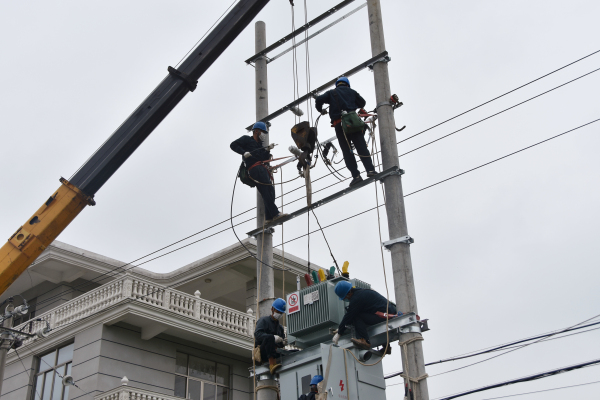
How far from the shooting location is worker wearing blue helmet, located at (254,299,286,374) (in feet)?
Result: 37.8

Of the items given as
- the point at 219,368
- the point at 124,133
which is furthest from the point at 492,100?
the point at 219,368

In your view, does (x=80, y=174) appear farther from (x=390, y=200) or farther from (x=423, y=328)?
(x=423, y=328)

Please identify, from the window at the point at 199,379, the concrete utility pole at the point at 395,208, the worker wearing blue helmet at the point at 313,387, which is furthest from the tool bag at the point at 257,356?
the window at the point at 199,379

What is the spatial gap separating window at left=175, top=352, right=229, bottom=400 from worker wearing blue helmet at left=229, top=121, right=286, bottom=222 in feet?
44.4

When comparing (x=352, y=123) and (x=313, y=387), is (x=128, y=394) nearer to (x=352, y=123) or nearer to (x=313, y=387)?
(x=313, y=387)

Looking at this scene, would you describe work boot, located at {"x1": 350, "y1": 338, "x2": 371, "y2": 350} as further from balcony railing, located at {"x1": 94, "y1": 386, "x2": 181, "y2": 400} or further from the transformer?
balcony railing, located at {"x1": 94, "y1": 386, "x2": 181, "y2": 400}

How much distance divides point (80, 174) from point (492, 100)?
9.26 m

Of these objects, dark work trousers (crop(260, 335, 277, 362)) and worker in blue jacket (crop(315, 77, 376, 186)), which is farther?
worker in blue jacket (crop(315, 77, 376, 186))

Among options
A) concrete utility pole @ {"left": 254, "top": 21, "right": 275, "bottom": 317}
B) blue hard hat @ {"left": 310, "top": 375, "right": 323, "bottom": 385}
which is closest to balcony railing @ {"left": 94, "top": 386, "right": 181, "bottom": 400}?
concrete utility pole @ {"left": 254, "top": 21, "right": 275, "bottom": 317}

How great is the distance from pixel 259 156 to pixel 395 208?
417 cm

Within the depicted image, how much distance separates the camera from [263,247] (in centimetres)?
1241

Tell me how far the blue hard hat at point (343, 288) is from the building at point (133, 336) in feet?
40.9

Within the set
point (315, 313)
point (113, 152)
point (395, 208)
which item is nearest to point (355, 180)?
point (395, 208)

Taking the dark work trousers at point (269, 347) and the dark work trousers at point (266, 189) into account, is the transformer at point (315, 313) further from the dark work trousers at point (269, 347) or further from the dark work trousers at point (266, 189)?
the dark work trousers at point (266, 189)
